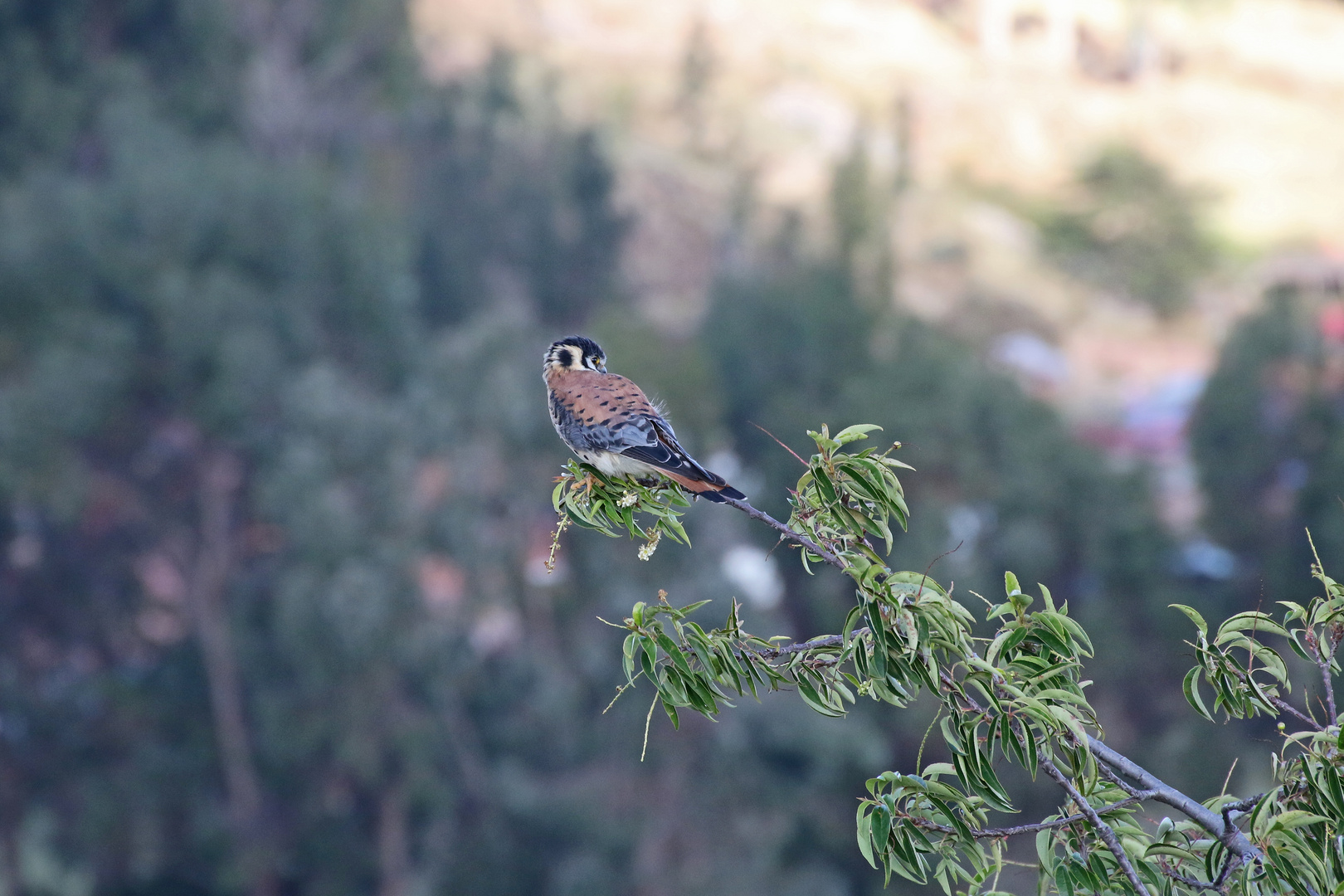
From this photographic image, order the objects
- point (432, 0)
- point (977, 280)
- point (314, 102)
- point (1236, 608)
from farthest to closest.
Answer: point (432, 0) → point (977, 280) → point (314, 102) → point (1236, 608)

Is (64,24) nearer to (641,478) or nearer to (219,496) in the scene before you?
(219,496)

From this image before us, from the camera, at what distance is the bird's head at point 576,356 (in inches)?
168

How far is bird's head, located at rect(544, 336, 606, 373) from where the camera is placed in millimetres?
4270

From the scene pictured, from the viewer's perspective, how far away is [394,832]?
53.1 ft

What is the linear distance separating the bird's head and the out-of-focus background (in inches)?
437

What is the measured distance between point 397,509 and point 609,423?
12295 millimetres

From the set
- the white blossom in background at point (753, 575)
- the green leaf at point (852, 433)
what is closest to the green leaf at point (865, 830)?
the green leaf at point (852, 433)

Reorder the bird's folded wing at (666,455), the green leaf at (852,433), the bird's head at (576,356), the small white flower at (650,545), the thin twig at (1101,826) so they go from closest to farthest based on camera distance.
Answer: the thin twig at (1101,826) < the green leaf at (852,433) < the small white flower at (650,545) < the bird's folded wing at (666,455) < the bird's head at (576,356)

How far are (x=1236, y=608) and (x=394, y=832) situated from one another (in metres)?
11.7

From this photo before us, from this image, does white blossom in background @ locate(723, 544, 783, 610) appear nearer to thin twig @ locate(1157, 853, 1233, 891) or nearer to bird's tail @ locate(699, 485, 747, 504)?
bird's tail @ locate(699, 485, 747, 504)

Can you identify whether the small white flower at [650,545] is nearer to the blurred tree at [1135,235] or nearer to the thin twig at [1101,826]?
the thin twig at [1101,826]

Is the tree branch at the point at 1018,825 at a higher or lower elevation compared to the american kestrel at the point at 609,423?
lower

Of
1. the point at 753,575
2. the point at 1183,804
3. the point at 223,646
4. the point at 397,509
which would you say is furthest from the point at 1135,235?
the point at 1183,804

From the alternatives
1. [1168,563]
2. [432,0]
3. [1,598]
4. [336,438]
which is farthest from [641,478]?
[432,0]
